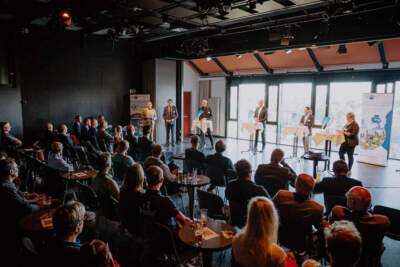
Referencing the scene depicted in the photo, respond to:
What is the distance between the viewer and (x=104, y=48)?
10883mm

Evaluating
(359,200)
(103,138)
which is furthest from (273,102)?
(359,200)

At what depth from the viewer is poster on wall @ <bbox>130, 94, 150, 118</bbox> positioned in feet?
37.5

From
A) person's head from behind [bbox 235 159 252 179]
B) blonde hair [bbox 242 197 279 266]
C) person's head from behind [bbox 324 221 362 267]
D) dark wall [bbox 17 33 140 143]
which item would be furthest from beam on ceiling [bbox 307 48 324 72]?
person's head from behind [bbox 324 221 362 267]

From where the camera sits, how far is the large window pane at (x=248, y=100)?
12.6 meters

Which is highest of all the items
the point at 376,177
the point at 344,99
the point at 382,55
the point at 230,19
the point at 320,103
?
the point at 230,19

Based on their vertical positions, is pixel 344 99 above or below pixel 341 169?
above

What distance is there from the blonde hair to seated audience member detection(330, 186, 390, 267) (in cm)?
111

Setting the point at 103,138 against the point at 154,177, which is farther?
the point at 103,138

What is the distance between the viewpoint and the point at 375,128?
28.5 feet

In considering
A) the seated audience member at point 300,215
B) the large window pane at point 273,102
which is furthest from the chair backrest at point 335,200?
the large window pane at point 273,102

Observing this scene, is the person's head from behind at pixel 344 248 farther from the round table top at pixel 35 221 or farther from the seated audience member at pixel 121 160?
the seated audience member at pixel 121 160

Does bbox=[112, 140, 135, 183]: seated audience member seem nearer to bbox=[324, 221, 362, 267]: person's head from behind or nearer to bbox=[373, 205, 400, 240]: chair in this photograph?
bbox=[373, 205, 400, 240]: chair

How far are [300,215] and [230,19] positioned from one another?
6500 mm

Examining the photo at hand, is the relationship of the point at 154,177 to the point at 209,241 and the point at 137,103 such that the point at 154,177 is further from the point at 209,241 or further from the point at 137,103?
the point at 137,103
